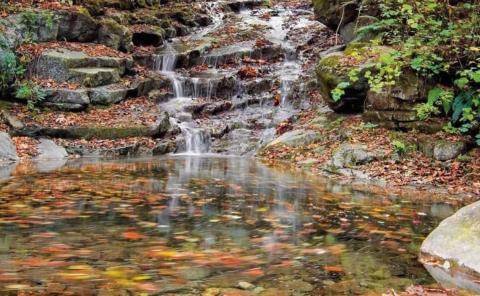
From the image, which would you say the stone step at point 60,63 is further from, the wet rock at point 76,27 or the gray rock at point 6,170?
the gray rock at point 6,170

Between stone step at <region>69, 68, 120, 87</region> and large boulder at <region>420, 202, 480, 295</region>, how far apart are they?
12.4 m

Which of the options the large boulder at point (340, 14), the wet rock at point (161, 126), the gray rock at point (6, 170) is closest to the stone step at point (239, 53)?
the large boulder at point (340, 14)

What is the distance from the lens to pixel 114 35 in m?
17.0

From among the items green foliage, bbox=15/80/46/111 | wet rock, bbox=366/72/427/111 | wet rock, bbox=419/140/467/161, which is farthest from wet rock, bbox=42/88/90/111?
wet rock, bbox=419/140/467/161

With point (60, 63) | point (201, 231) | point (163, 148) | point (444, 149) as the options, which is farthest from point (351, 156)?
point (60, 63)

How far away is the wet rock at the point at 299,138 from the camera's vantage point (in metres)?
11.5

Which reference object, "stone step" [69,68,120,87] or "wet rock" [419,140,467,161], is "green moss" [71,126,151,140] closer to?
"stone step" [69,68,120,87]

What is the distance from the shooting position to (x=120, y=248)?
12.3 feet

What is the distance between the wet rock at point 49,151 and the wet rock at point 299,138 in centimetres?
524

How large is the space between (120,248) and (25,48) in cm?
1239

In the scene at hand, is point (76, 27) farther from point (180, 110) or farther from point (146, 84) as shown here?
point (180, 110)

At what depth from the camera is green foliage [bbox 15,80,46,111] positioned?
1310 cm

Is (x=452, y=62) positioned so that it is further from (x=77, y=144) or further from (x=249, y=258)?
(x=77, y=144)

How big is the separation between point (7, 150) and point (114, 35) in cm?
789
